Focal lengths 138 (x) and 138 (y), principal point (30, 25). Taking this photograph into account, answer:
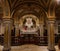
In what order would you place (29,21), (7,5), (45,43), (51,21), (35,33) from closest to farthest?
1. (7,5)
2. (51,21)
3. (45,43)
4. (29,21)
5. (35,33)

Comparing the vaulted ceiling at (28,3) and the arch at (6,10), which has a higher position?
the vaulted ceiling at (28,3)

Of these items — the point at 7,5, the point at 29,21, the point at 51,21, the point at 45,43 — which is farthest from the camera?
the point at 29,21

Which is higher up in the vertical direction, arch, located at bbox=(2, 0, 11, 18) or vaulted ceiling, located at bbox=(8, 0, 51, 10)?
vaulted ceiling, located at bbox=(8, 0, 51, 10)

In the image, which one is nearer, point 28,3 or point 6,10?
point 6,10

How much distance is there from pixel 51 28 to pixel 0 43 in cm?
697

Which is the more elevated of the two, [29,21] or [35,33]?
[29,21]

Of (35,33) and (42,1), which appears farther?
(35,33)

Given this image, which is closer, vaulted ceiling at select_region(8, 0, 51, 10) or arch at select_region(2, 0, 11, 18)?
arch at select_region(2, 0, 11, 18)

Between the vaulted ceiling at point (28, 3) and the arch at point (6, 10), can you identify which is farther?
the vaulted ceiling at point (28, 3)

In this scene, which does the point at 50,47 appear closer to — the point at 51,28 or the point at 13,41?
the point at 51,28

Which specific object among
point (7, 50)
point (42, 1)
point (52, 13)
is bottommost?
point (7, 50)

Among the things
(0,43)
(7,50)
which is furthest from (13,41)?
(7,50)

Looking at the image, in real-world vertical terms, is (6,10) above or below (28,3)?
below

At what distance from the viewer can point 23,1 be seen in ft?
41.7
